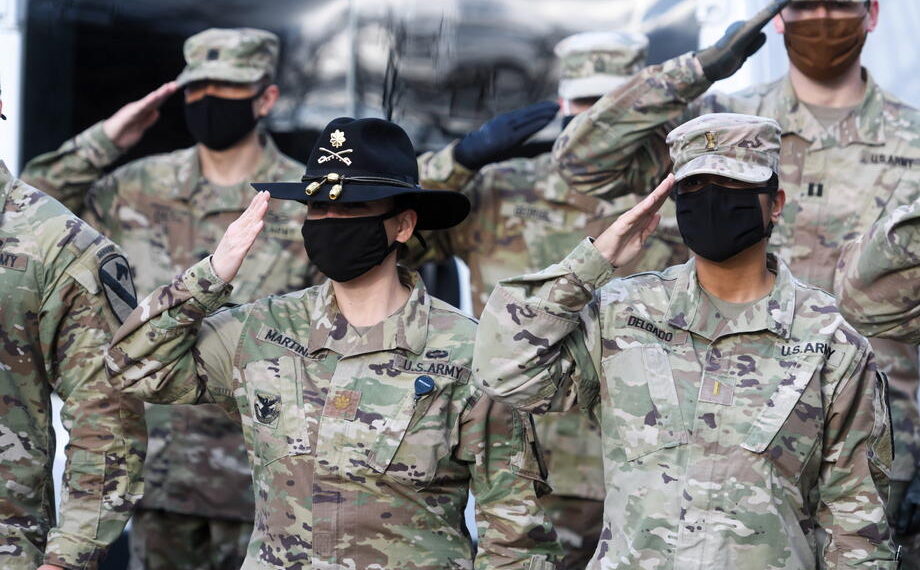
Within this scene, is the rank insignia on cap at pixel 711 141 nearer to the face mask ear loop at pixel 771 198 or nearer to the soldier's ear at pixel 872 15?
the face mask ear loop at pixel 771 198

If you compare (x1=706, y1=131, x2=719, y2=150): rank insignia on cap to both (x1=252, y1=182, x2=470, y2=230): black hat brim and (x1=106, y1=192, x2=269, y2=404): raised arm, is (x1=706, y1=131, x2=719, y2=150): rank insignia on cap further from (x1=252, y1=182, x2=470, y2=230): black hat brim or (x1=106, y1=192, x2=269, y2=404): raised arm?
(x1=106, y1=192, x2=269, y2=404): raised arm

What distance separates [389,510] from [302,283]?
6.86ft

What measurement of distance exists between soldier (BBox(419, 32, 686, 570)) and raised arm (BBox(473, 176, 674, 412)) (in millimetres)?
1860

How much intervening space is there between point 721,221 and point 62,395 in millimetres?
1764

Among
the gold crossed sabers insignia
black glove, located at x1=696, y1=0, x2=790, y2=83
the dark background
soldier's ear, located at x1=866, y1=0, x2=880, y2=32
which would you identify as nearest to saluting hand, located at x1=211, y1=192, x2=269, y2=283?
the gold crossed sabers insignia

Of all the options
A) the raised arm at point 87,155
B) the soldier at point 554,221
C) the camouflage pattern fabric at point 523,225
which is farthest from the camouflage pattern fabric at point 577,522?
the raised arm at point 87,155

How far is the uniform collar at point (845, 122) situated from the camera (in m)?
5.20

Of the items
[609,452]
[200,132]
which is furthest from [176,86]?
[609,452]

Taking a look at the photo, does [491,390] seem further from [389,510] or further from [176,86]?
[176,86]

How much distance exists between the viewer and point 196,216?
237 inches

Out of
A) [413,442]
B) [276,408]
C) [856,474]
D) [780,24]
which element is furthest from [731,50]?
[276,408]

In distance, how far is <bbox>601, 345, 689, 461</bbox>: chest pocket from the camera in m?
3.77

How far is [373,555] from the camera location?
3.86 metres

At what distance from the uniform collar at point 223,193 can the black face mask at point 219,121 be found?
12 cm
